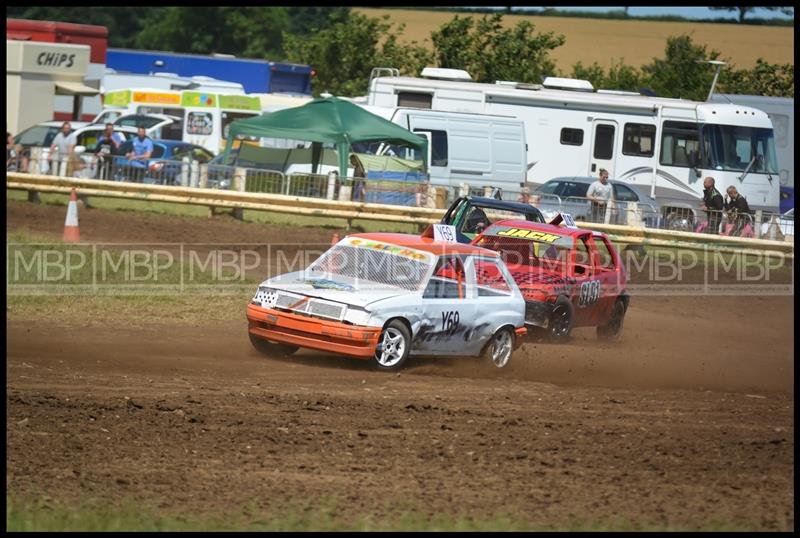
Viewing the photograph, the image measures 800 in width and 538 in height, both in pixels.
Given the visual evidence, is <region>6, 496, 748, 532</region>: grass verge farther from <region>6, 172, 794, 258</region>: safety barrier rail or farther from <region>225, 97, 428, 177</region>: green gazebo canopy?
<region>225, 97, 428, 177</region>: green gazebo canopy

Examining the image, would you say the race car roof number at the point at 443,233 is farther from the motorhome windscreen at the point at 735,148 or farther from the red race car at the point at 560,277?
the motorhome windscreen at the point at 735,148

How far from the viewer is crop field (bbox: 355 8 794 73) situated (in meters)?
56.9

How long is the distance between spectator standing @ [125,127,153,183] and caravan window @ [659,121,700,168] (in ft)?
37.8

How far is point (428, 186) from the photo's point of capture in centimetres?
2398

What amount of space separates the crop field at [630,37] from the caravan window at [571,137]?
26.2 metres

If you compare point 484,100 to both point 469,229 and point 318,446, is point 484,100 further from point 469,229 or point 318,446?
point 318,446

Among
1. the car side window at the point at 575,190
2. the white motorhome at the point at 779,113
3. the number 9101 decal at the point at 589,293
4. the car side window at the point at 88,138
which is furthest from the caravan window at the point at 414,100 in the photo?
the number 9101 decal at the point at 589,293

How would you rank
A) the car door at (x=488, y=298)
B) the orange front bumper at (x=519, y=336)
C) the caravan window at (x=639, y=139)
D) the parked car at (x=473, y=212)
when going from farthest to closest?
the caravan window at (x=639, y=139)
the parked car at (x=473, y=212)
the orange front bumper at (x=519, y=336)
the car door at (x=488, y=298)

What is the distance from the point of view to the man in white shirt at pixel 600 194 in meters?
23.3

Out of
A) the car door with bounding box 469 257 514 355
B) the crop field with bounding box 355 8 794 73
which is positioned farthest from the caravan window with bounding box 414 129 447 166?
the crop field with bounding box 355 8 794 73

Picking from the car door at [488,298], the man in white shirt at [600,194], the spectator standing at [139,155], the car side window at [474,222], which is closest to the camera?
the car door at [488,298]

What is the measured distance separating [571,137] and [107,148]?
1070 centimetres

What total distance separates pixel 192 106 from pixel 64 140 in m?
5.92

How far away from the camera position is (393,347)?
11.9 metres
